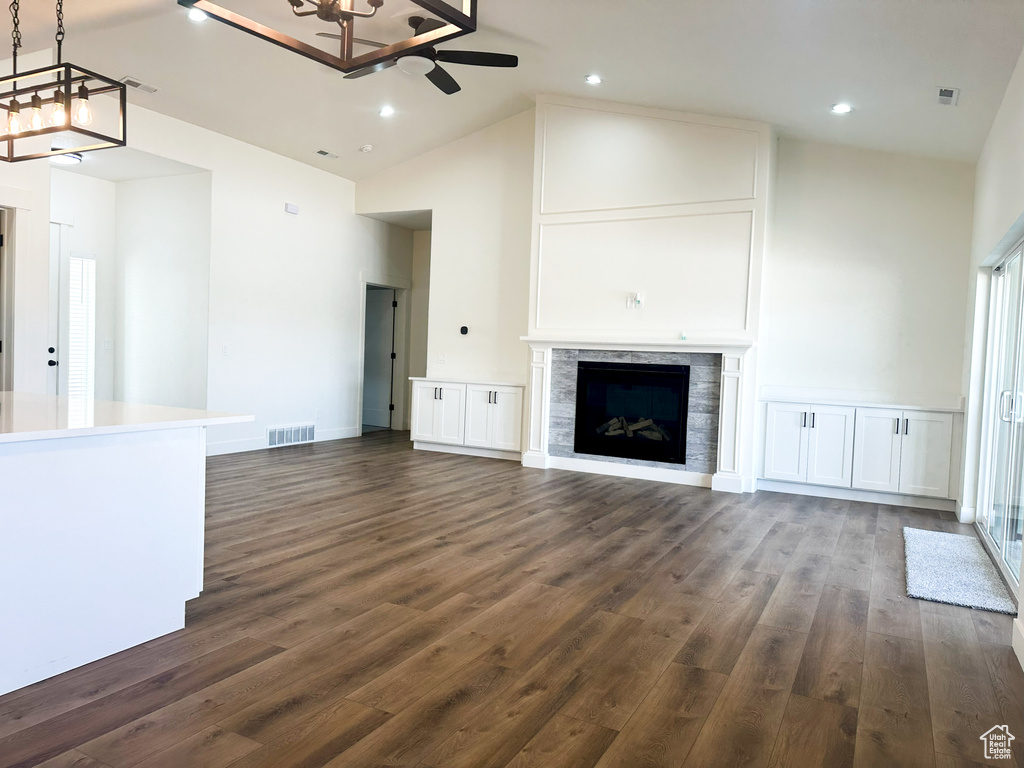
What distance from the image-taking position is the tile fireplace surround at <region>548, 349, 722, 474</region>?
6223 millimetres

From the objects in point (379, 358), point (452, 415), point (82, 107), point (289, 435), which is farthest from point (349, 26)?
point (379, 358)

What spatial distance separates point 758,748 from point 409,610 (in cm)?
153

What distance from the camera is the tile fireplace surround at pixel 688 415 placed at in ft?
19.8

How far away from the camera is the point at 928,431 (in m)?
5.53

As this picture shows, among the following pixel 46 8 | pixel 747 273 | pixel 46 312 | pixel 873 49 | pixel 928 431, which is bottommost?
pixel 928 431

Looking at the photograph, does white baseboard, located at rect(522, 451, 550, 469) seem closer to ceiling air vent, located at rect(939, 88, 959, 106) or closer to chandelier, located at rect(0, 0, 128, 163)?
ceiling air vent, located at rect(939, 88, 959, 106)

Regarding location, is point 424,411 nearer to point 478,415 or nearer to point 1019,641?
point 478,415

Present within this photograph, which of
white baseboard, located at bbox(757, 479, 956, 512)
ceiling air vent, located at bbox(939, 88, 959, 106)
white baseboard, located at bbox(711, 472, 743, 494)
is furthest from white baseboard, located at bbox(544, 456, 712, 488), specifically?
ceiling air vent, located at bbox(939, 88, 959, 106)

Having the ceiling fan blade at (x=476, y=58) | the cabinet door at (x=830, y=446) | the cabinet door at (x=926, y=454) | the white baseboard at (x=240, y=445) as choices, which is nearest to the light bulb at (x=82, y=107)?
the ceiling fan blade at (x=476, y=58)

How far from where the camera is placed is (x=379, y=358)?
396 inches

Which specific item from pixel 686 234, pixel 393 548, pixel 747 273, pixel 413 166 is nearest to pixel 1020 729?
pixel 393 548

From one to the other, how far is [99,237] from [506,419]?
4897mm

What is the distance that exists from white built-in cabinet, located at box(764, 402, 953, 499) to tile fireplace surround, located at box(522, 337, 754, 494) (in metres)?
0.30

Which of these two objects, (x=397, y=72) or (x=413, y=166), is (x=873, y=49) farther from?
(x=413, y=166)
